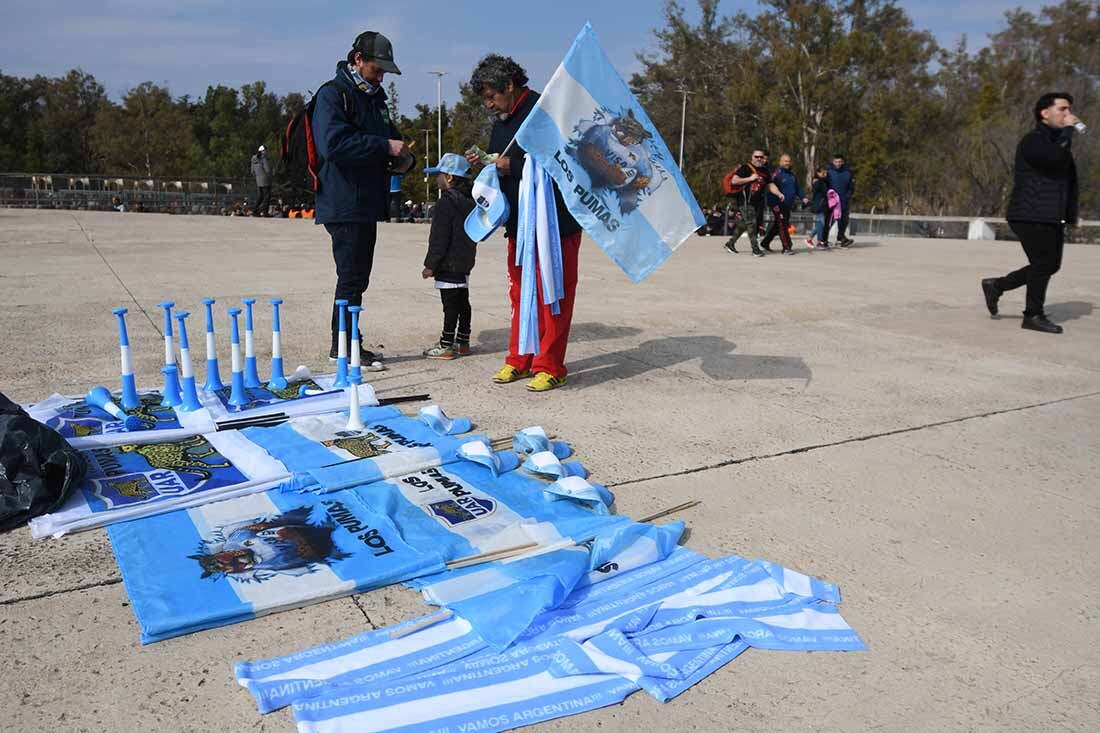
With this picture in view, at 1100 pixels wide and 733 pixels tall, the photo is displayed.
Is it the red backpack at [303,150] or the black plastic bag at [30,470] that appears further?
the red backpack at [303,150]

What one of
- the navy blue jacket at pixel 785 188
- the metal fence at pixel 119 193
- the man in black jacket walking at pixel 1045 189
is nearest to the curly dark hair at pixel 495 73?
the man in black jacket walking at pixel 1045 189

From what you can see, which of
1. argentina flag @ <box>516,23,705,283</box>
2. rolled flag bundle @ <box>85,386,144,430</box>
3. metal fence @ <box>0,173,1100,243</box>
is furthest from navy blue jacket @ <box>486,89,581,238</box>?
metal fence @ <box>0,173,1100,243</box>

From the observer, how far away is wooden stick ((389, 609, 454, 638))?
2695 millimetres

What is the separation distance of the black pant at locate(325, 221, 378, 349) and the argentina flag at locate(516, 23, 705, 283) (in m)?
1.50

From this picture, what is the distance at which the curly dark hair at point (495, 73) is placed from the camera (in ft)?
17.6

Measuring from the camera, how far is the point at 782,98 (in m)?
46.4

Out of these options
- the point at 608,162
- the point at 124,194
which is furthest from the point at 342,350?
the point at 124,194

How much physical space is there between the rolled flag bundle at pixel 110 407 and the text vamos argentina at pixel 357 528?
1468mm

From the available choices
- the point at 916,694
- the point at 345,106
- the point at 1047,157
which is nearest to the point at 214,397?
the point at 345,106

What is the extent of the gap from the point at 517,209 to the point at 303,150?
1595 mm

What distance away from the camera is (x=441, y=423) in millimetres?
4668

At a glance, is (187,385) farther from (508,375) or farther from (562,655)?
(562,655)

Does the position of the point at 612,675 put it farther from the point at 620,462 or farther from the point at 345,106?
the point at 345,106

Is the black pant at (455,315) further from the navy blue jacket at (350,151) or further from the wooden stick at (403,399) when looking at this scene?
the wooden stick at (403,399)
